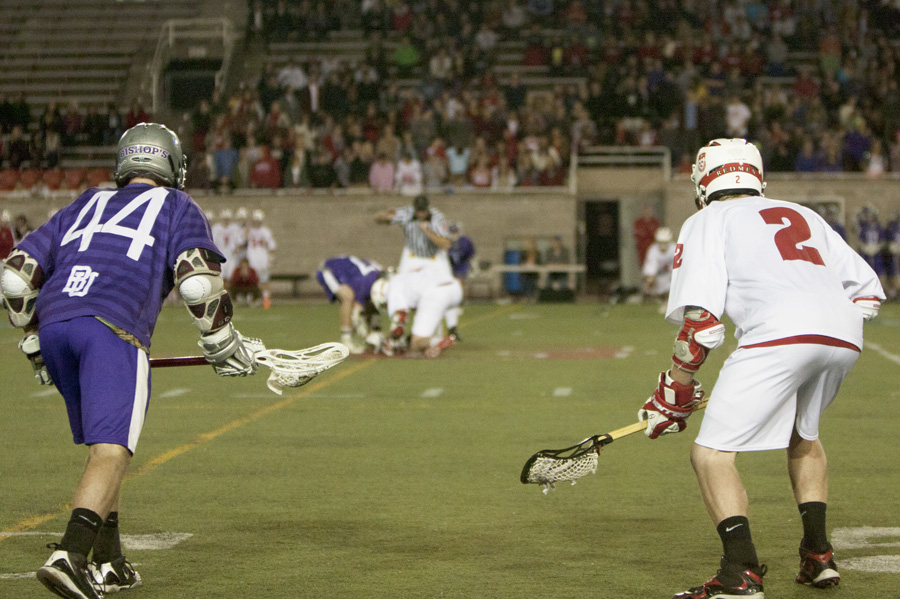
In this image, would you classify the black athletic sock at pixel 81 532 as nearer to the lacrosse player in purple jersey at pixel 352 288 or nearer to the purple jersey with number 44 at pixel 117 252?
the purple jersey with number 44 at pixel 117 252

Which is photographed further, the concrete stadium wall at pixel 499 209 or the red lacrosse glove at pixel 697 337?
the concrete stadium wall at pixel 499 209

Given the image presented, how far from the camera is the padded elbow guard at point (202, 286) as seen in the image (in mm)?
4469

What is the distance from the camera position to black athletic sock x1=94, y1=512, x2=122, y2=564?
184 inches

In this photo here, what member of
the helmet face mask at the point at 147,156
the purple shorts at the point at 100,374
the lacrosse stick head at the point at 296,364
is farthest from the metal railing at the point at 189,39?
the purple shorts at the point at 100,374

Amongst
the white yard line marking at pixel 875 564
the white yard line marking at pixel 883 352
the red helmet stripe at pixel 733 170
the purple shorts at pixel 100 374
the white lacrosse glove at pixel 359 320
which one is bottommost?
the white yard line marking at pixel 883 352

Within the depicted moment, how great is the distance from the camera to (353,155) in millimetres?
27297

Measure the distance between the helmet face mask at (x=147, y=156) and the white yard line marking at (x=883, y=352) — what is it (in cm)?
1007

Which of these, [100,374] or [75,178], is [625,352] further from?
[75,178]

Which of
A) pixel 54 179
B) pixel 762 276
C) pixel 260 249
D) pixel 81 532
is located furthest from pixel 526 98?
pixel 81 532

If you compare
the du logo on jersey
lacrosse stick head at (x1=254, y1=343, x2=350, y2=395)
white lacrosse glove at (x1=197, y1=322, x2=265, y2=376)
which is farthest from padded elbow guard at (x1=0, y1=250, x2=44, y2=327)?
lacrosse stick head at (x1=254, y1=343, x2=350, y2=395)

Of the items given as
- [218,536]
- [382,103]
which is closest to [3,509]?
[218,536]

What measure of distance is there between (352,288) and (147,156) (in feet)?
31.8

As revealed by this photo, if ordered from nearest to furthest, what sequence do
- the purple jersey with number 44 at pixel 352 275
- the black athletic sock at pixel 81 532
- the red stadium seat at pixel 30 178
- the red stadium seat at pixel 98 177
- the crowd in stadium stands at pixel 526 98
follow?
the black athletic sock at pixel 81 532 < the purple jersey with number 44 at pixel 352 275 < the crowd in stadium stands at pixel 526 98 < the red stadium seat at pixel 98 177 < the red stadium seat at pixel 30 178

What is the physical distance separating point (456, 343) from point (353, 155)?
1218cm
